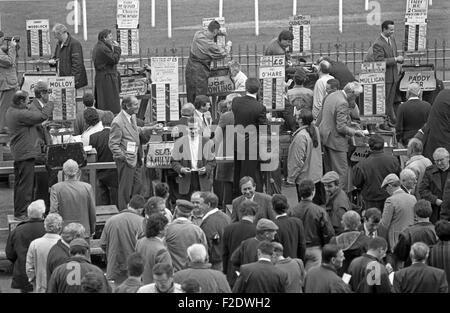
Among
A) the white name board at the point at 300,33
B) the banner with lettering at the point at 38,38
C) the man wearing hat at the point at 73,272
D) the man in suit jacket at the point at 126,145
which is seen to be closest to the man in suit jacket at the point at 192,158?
the man in suit jacket at the point at 126,145

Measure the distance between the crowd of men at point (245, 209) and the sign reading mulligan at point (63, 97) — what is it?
0.23m

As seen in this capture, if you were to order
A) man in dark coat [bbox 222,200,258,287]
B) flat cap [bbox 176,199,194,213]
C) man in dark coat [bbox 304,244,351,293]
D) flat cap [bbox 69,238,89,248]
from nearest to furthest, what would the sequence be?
man in dark coat [bbox 304,244,351,293] → flat cap [bbox 69,238,89,248] → man in dark coat [bbox 222,200,258,287] → flat cap [bbox 176,199,194,213]

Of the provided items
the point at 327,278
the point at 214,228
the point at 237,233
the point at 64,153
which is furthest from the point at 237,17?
the point at 327,278

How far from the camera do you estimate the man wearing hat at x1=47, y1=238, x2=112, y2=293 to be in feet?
49.5

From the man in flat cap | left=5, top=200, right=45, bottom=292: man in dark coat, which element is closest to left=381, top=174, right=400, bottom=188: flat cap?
the man in flat cap

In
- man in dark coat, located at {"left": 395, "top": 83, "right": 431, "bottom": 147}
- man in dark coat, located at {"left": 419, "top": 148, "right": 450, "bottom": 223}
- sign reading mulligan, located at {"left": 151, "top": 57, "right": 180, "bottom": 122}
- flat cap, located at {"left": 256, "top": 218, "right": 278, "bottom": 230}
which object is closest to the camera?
flat cap, located at {"left": 256, "top": 218, "right": 278, "bottom": 230}

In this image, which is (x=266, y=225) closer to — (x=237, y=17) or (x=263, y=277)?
(x=263, y=277)

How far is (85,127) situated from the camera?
827 inches

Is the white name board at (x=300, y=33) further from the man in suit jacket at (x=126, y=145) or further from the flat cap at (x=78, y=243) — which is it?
the flat cap at (x=78, y=243)

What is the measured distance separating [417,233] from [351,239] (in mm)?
772

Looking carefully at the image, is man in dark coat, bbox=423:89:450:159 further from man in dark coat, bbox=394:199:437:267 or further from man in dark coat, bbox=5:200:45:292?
man in dark coat, bbox=5:200:45:292

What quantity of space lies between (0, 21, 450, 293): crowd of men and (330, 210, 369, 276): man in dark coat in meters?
0.01

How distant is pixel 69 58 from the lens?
24562 mm
